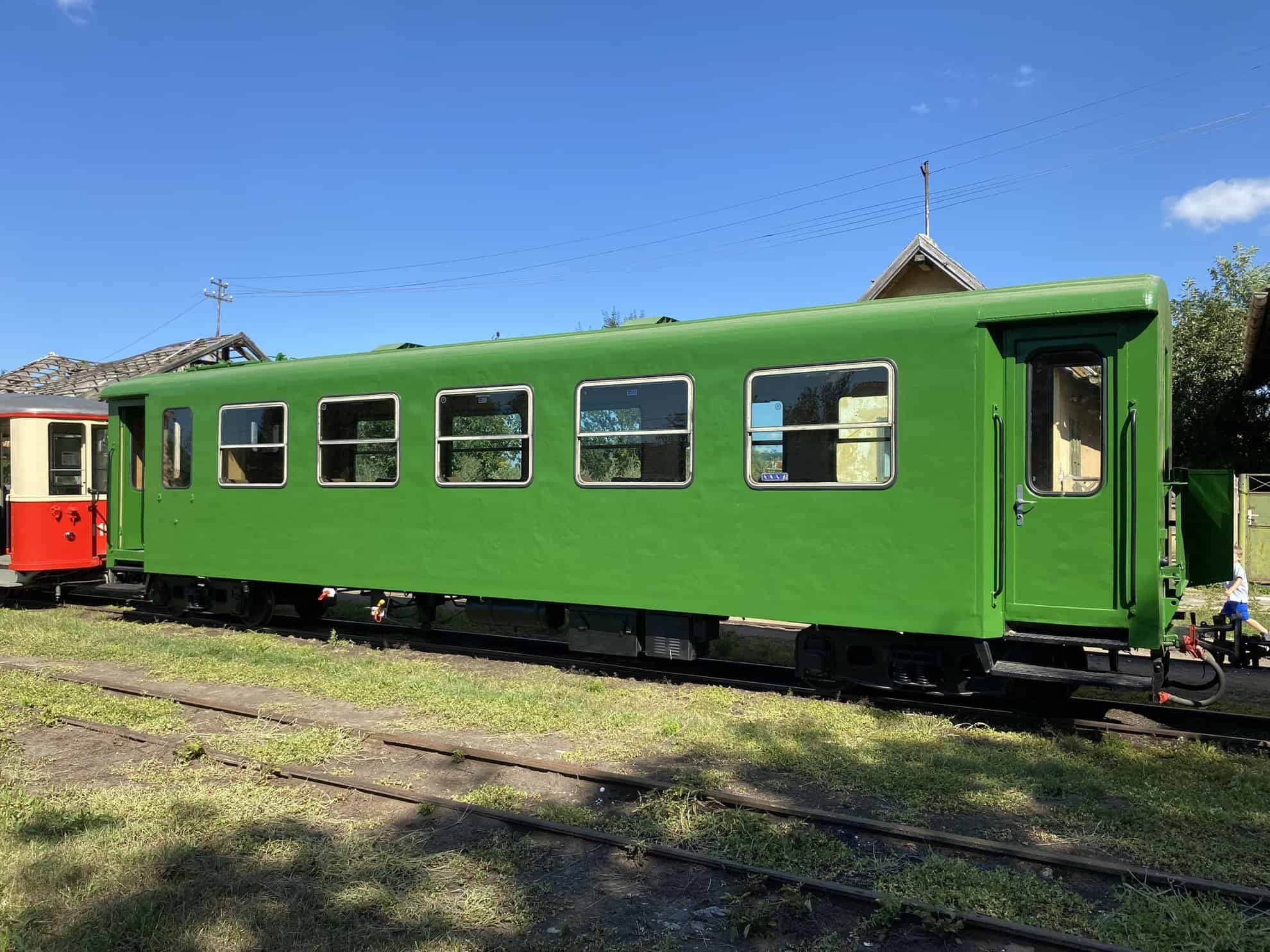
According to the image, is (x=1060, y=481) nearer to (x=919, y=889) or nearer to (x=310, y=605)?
(x=919, y=889)

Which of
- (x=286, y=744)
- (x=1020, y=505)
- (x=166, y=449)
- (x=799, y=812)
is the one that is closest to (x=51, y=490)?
(x=166, y=449)

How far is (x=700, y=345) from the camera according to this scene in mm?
7914

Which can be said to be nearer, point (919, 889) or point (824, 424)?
point (919, 889)

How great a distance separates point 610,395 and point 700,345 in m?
1.00

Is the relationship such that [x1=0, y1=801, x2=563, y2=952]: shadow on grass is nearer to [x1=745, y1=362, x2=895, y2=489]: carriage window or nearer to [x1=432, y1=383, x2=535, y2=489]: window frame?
[x1=745, y1=362, x2=895, y2=489]: carriage window

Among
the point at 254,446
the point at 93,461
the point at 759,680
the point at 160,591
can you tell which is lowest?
the point at 759,680

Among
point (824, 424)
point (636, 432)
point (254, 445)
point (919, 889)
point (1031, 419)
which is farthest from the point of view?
point (254, 445)

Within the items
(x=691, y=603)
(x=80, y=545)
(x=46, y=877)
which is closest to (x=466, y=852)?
(x=46, y=877)

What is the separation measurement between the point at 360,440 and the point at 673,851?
672 centimetres

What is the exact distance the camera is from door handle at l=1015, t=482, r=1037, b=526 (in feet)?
21.7

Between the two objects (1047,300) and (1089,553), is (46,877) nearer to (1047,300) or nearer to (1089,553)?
(1089,553)

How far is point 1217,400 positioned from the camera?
85.1ft

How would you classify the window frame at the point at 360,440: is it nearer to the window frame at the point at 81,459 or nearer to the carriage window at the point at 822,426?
the carriage window at the point at 822,426

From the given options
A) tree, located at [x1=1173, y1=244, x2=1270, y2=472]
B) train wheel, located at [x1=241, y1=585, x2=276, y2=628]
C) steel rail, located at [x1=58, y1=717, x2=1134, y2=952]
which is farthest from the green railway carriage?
tree, located at [x1=1173, y1=244, x2=1270, y2=472]
